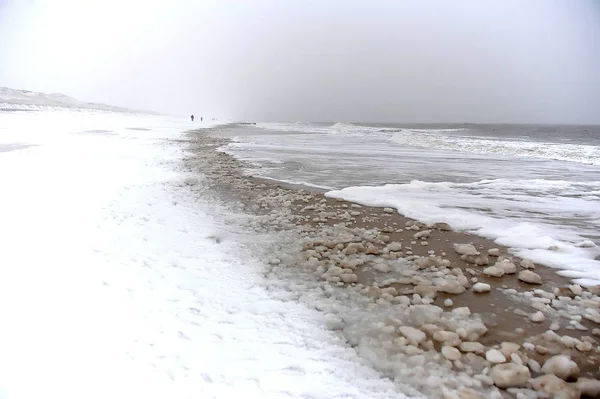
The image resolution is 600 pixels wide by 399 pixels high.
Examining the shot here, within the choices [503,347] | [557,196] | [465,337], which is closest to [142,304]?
[465,337]

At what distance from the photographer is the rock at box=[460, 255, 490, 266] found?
432 cm

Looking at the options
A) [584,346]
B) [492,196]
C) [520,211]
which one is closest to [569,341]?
[584,346]

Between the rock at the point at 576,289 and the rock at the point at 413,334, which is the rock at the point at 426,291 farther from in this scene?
the rock at the point at 576,289

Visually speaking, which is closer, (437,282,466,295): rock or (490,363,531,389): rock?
(490,363,531,389): rock

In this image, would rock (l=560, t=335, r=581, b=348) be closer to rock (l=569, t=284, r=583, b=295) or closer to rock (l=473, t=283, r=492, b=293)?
rock (l=473, t=283, r=492, b=293)

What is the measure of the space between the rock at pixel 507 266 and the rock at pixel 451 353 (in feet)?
6.48

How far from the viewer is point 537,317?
122 inches

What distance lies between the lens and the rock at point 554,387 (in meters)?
2.18

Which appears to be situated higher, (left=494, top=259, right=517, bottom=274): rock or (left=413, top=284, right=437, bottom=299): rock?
(left=494, top=259, right=517, bottom=274): rock

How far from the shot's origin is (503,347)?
2646 millimetres

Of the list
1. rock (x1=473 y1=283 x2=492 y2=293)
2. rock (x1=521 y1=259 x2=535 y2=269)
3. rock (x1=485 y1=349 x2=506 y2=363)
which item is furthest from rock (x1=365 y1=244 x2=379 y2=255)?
rock (x1=485 y1=349 x2=506 y2=363)

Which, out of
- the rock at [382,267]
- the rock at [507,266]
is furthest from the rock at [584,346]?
the rock at [382,267]

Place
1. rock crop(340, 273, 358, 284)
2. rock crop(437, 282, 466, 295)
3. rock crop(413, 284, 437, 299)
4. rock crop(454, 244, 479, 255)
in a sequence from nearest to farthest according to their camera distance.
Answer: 1. rock crop(413, 284, 437, 299)
2. rock crop(437, 282, 466, 295)
3. rock crop(340, 273, 358, 284)
4. rock crop(454, 244, 479, 255)

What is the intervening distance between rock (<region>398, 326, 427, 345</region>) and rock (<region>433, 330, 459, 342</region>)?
3.6 inches
